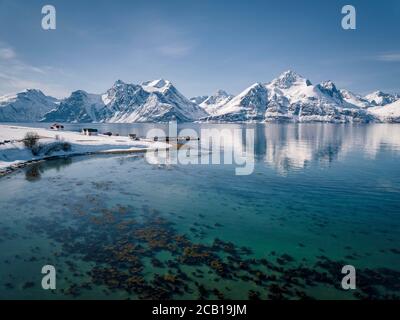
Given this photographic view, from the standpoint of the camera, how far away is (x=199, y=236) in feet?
99.3

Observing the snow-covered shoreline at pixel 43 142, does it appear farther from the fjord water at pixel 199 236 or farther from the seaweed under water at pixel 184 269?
the seaweed under water at pixel 184 269

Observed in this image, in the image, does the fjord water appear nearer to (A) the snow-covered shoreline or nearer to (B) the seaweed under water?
(B) the seaweed under water

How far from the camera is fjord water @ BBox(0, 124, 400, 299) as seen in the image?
21406 millimetres

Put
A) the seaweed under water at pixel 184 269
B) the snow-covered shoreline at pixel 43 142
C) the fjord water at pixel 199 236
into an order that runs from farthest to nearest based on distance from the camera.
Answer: the snow-covered shoreline at pixel 43 142 < the fjord water at pixel 199 236 < the seaweed under water at pixel 184 269

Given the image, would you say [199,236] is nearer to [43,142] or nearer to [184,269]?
[184,269]

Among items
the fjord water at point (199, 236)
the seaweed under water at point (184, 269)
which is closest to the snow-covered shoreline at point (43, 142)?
the fjord water at point (199, 236)

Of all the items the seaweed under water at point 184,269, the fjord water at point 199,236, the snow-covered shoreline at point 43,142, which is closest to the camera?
the seaweed under water at point 184,269

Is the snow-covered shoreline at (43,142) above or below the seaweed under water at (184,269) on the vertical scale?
above

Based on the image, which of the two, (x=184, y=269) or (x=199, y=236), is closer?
(x=184, y=269)

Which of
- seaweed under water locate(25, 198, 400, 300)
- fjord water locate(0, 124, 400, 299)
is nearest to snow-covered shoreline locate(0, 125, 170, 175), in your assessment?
fjord water locate(0, 124, 400, 299)

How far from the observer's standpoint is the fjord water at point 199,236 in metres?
21.4

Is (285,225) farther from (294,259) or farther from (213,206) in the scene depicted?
(213,206)

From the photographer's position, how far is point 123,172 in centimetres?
6331

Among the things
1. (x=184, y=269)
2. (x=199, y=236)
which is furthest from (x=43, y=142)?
(x=184, y=269)
